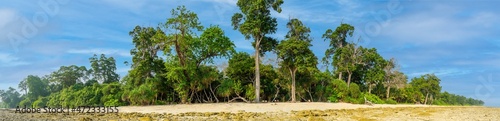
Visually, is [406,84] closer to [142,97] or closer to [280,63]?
[280,63]

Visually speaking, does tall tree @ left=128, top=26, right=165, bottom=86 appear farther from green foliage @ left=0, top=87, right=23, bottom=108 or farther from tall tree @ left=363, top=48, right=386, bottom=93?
green foliage @ left=0, top=87, right=23, bottom=108

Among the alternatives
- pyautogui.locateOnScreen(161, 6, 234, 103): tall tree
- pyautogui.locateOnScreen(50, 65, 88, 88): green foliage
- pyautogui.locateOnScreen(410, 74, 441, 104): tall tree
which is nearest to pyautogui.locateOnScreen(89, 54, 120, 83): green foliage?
pyautogui.locateOnScreen(50, 65, 88, 88): green foliage

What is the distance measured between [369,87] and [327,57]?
253 inches

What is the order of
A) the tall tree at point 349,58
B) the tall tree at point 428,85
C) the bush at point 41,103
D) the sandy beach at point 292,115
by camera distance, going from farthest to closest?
the tall tree at point 428,85
the bush at point 41,103
the tall tree at point 349,58
the sandy beach at point 292,115

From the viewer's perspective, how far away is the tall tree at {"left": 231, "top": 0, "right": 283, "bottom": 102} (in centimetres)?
2744

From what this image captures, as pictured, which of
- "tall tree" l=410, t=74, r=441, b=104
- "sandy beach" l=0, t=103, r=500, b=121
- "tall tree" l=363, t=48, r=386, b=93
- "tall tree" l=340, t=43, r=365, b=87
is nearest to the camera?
"sandy beach" l=0, t=103, r=500, b=121

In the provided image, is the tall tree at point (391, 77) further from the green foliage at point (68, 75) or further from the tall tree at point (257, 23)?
the green foliage at point (68, 75)

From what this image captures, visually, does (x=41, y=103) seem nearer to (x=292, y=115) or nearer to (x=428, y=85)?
(x=292, y=115)

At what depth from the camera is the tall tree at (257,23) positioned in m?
27.4

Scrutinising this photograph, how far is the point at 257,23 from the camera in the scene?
27.3 meters

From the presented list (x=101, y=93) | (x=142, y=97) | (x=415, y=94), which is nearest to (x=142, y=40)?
(x=101, y=93)

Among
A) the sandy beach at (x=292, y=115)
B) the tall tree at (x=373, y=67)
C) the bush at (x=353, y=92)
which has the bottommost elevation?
the sandy beach at (x=292, y=115)

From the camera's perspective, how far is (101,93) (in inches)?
1380

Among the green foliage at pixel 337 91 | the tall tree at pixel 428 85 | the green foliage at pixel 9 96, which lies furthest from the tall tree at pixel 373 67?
the green foliage at pixel 9 96
